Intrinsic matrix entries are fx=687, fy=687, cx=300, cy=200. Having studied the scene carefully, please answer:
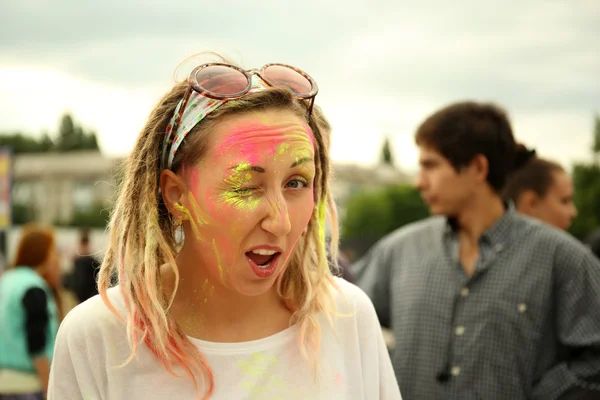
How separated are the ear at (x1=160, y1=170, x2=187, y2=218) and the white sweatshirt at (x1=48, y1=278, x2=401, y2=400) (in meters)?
0.26

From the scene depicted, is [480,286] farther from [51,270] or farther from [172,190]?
[51,270]

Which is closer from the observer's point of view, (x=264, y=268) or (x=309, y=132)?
(x=264, y=268)

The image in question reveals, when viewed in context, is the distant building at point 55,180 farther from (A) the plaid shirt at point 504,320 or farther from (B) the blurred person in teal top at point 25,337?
(A) the plaid shirt at point 504,320

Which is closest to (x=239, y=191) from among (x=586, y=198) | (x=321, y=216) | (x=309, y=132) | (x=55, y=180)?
(x=309, y=132)

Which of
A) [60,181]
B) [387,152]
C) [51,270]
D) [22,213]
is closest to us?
[51,270]

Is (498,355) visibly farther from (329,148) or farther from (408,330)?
(329,148)

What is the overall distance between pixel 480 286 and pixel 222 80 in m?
1.92

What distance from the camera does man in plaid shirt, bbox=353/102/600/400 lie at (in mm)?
2959

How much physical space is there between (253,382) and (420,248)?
1.93 metres

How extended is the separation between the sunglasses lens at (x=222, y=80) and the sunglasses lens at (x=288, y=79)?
0.09 metres

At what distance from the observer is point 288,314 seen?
186 centimetres

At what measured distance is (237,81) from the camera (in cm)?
171

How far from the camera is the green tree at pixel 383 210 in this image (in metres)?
53.1

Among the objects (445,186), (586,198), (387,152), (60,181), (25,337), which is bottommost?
Answer: (387,152)
